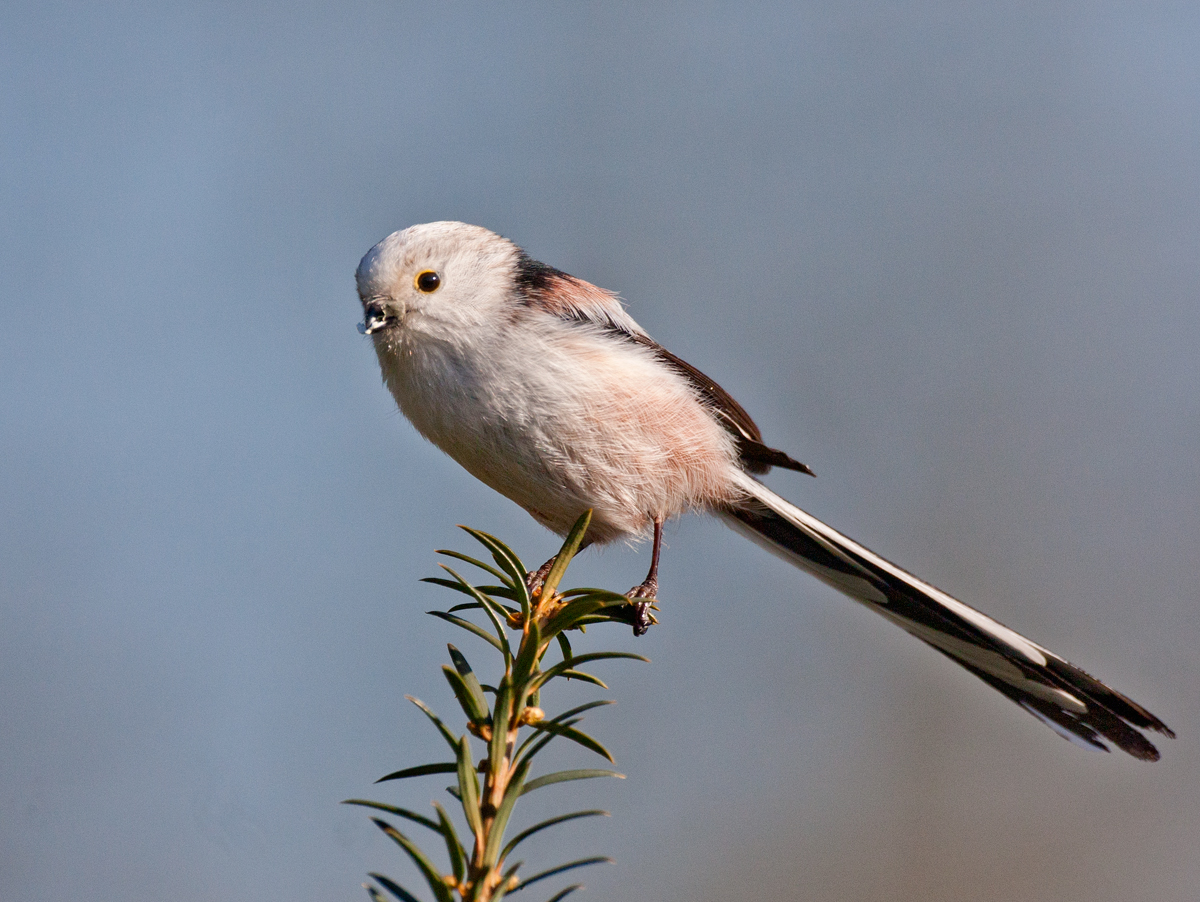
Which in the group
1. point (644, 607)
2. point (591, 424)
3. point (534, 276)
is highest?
point (534, 276)

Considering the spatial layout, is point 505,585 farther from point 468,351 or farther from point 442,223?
point 442,223

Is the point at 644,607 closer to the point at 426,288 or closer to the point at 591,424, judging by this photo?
the point at 591,424

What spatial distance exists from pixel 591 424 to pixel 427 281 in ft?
1.62

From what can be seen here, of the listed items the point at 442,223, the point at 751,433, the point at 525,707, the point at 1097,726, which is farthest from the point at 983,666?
the point at 442,223

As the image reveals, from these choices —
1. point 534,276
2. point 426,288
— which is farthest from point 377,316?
point 534,276

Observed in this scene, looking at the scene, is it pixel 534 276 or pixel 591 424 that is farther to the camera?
pixel 534 276

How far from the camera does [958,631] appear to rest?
2137 mm

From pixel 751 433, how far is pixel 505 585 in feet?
3.87

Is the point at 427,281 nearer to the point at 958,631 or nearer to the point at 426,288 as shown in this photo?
the point at 426,288

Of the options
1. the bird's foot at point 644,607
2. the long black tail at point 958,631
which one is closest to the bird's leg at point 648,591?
the bird's foot at point 644,607

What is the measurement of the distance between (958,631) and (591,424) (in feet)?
3.33

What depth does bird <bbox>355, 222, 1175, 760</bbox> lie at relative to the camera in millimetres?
1871

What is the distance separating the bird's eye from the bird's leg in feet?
2.48

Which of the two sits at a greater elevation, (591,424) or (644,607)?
(591,424)
